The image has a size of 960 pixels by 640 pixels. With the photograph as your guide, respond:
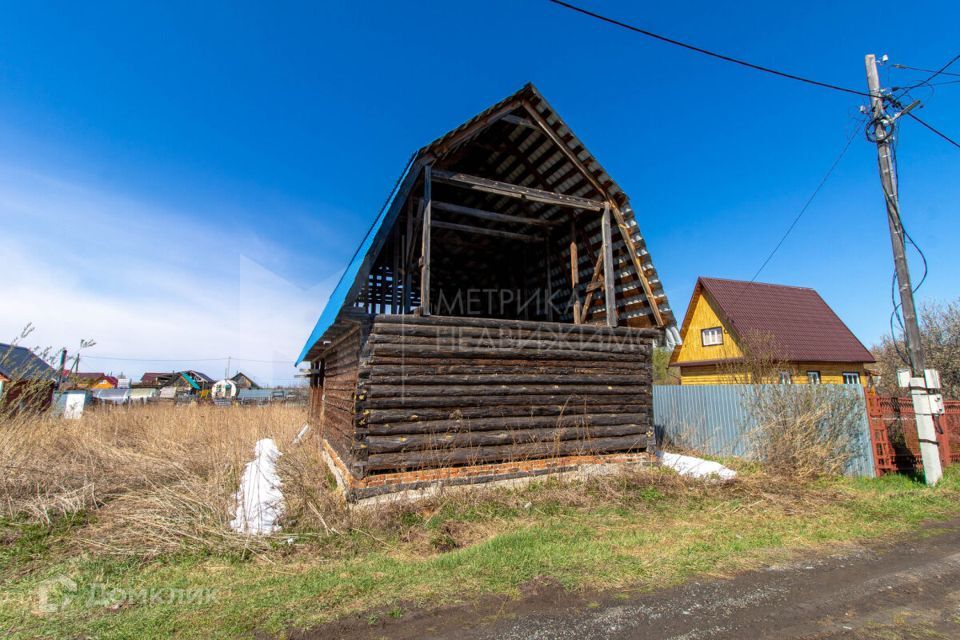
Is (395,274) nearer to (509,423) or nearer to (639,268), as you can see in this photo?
(509,423)

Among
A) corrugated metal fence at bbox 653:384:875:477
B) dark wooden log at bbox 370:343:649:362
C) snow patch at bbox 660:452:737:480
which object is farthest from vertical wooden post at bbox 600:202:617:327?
corrugated metal fence at bbox 653:384:875:477

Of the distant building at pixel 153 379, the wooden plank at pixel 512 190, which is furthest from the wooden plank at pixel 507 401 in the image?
the distant building at pixel 153 379

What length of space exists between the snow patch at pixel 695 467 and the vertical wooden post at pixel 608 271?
10.7 ft

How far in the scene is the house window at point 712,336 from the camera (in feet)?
72.9

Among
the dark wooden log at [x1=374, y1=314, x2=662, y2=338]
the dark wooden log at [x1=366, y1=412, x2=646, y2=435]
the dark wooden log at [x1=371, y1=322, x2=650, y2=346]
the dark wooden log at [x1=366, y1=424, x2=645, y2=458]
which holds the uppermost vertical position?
the dark wooden log at [x1=374, y1=314, x2=662, y2=338]

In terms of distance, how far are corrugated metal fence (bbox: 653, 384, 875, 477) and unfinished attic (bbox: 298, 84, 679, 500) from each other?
396 cm

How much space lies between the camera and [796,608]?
12.6ft

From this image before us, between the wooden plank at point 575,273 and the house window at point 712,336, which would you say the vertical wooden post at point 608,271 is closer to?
the wooden plank at point 575,273

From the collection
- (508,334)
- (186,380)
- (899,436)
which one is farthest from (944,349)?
(186,380)

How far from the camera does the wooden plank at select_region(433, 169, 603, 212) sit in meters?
8.38

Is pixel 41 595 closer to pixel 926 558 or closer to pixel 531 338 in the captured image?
pixel 531 338

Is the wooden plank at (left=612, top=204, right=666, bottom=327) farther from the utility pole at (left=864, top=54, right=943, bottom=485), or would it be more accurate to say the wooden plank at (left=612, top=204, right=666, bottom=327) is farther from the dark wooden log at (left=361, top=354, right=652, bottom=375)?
the utility pole at (left=864, top=54, right=943, bottom=485)

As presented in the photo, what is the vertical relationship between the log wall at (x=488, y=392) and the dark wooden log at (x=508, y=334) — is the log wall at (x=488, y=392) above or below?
below

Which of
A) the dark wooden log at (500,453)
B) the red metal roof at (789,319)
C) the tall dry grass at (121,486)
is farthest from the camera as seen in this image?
the red metal roof at (789,319)
